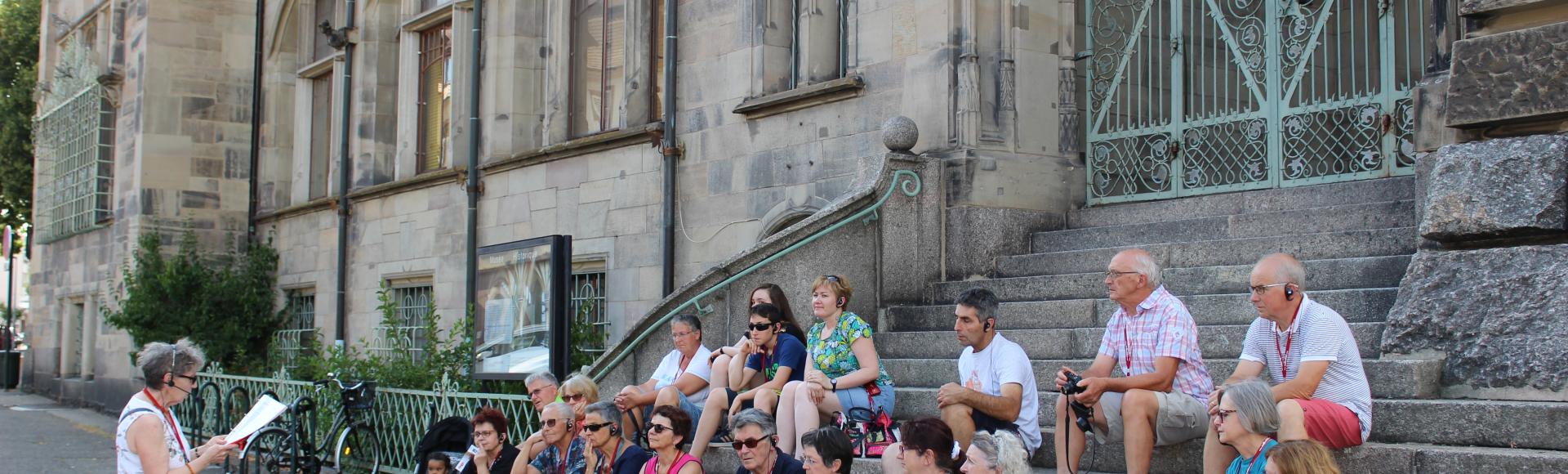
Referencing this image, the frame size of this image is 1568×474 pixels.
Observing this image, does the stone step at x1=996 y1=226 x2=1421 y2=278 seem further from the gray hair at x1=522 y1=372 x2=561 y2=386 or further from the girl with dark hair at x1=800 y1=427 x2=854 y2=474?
the gray hair at x1=522 y1=372 x2=561 y2=386

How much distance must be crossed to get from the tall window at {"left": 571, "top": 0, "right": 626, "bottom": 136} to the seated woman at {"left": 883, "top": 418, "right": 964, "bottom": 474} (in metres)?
9.06

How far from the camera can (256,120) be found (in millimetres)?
23344

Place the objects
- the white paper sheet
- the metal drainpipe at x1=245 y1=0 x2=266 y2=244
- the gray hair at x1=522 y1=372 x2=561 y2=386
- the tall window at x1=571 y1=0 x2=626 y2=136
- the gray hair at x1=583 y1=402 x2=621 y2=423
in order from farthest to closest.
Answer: the metal drainpipe at x1=245 y1=0 x2=266 y2=244 → the tall window at x1=571 y1=0 x2=626 y2=136 → the gray hair at x1=522 y1=372 x2=561 y2=386 → the gray hair at x1=583 y1=402 x2=621 y2=423 → the white paper sheet

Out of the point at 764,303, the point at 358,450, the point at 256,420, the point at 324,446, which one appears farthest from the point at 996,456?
the point at 324,446

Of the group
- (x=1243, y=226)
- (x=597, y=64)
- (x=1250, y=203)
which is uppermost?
(x=597, y=64)

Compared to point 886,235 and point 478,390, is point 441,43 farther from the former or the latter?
point 886,235

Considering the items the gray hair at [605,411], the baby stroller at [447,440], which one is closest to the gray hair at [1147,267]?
the gray hair at [605,411]

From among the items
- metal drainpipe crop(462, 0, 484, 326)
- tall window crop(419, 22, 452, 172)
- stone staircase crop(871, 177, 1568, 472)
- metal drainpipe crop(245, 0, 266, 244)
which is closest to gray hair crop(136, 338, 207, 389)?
stone staircase crop(871, 177, 1568, 472)

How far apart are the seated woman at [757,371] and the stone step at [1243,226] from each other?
2348 millimetres

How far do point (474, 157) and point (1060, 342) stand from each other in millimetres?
9710

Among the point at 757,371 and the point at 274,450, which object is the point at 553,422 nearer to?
the point at 757,371

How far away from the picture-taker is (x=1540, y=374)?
6.30 meters

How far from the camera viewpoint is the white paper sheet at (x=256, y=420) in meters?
6.66

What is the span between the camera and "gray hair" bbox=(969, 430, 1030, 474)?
600 centimetres
